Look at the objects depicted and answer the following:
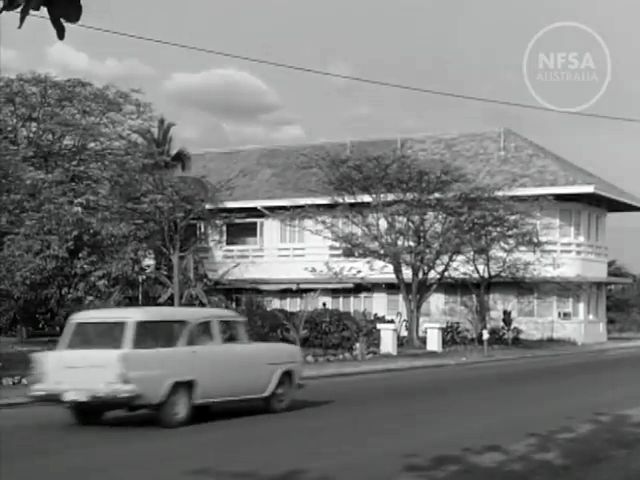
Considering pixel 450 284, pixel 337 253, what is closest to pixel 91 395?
pixel 337 253

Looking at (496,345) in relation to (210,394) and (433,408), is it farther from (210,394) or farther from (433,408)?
(210,394)

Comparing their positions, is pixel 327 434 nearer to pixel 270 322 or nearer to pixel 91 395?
pixel 91 395

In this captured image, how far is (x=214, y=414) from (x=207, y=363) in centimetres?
169

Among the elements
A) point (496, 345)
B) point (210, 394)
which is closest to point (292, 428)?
point (210, 394)

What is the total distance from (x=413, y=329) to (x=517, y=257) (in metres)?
7.00

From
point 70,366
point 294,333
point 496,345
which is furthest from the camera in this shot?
point 496,345

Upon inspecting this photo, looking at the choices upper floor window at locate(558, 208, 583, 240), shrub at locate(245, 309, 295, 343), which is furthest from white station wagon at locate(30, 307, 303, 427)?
upper floor window at locate(558, 208, 583, 240)

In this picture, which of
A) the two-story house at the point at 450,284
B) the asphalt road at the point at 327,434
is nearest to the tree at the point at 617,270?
the two-story house at the point at 450,284

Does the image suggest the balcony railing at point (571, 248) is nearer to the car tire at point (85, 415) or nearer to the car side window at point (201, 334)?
the car side window at point (201, 334)

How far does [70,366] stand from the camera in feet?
46.3

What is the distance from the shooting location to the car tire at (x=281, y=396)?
16447 mm

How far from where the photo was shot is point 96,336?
47.5 feet

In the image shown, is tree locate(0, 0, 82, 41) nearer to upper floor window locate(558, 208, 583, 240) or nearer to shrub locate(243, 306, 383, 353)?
shrub locate(243, 306, 383, 353)

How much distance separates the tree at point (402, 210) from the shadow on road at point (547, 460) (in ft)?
73.8
